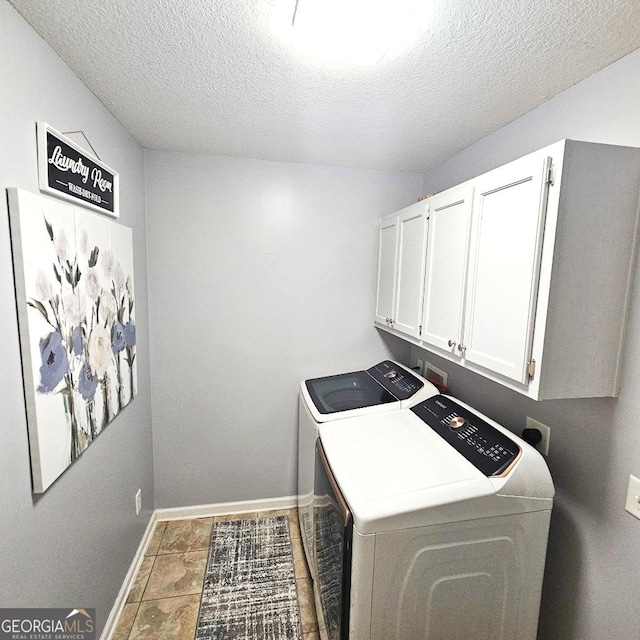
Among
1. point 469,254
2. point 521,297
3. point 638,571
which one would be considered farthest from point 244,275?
point 638,571

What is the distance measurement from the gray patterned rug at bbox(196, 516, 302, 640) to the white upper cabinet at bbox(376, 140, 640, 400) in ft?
5.18

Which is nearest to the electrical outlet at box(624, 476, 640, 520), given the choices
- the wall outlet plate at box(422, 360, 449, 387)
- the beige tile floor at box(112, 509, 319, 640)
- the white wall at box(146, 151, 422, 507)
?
the wall outlet plate at box(422, 360, 449, 387)

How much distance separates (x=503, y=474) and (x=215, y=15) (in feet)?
5.50

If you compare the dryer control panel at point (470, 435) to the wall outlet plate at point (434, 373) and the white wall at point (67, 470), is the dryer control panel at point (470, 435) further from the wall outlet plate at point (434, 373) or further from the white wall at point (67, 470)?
the white wall at point (67, 470)

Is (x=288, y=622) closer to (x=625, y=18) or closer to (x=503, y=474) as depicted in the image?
(x=503, y=474)

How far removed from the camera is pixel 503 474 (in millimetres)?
1209

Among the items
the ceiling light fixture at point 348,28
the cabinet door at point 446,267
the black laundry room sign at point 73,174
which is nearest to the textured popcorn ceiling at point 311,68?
the ceiling light fixture at point 348,28

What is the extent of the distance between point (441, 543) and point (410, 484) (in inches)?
8.0

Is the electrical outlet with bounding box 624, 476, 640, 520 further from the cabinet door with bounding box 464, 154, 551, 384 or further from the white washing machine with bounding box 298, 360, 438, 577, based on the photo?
the white washing machine with bounding box 298, 360, 438, 577

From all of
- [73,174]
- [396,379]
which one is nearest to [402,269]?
[396,379]

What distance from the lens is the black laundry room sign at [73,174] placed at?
1096 millimetres

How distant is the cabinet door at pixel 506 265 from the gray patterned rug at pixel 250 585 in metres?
1.56

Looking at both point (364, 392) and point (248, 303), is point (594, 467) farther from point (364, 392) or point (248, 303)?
point (248, 303)

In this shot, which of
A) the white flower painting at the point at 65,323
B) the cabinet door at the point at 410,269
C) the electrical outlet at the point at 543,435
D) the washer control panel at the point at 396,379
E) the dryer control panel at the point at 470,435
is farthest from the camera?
the washer control panel at the point at 396,379
